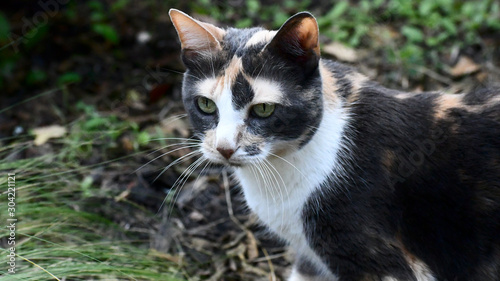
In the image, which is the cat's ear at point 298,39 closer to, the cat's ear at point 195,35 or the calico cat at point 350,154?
the calico cat at point 350,154

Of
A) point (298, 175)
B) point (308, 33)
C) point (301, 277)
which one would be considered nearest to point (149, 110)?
point (301, 277)

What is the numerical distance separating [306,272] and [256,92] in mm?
1149

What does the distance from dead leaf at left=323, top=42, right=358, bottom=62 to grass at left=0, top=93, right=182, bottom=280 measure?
2.10 m

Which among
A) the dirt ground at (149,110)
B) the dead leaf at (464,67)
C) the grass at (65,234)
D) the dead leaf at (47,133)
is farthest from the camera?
the dead leaf at (464,67)

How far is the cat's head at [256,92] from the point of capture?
230cm

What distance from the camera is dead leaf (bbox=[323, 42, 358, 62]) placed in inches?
181

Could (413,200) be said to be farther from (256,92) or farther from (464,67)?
(464,67)

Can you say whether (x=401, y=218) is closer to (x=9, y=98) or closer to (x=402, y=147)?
(x=402, y=147)

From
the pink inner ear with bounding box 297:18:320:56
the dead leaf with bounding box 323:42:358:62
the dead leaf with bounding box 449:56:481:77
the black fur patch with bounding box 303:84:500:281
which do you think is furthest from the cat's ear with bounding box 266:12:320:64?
the dead leaf with bounding box 449:56:481:77

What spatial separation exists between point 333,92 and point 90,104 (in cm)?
260

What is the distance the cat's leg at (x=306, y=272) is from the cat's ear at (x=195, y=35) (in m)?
1.22

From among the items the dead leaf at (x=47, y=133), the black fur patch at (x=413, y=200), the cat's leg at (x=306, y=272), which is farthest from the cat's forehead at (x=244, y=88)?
the dead leaf at (x=47, y=133)

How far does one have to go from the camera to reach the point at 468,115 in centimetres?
248

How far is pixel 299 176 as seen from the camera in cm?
253
